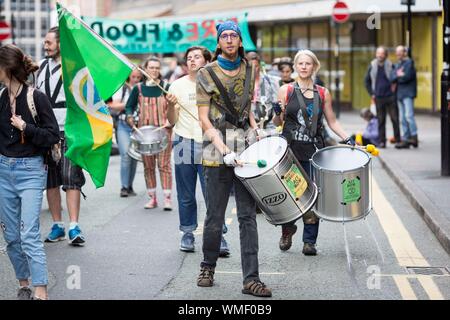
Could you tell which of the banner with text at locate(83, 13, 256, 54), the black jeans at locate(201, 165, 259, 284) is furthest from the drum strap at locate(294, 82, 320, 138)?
the banner with text at locate(83, 13, 256, 54)

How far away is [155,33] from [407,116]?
245 inches

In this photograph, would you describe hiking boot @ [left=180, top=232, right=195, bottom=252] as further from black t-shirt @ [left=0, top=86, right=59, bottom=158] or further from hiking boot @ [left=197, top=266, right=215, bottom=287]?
black t-shirt @ [left=0, top=86, right=59, bottom=158]

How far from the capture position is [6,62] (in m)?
6.80

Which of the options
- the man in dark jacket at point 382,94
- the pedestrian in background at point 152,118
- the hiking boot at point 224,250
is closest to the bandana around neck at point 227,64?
the hiking boot at point 224,250

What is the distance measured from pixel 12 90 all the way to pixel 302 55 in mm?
2774

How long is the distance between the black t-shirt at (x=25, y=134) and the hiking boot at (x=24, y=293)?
908mm

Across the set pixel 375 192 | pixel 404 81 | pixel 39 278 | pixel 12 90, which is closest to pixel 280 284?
pixel 39 278

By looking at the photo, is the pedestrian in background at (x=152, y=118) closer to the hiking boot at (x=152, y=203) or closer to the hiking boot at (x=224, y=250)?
the hiking boot at (x=152, y=203)

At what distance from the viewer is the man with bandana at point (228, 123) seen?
23.5 ft

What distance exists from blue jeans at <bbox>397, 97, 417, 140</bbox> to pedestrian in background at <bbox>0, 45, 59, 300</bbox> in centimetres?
1315

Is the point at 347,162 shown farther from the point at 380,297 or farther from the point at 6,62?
the point at 6,62

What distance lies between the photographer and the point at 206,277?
293 inches

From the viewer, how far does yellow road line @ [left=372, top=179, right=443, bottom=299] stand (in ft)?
24.0

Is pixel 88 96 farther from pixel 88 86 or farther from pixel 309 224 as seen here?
pixel 309 224
